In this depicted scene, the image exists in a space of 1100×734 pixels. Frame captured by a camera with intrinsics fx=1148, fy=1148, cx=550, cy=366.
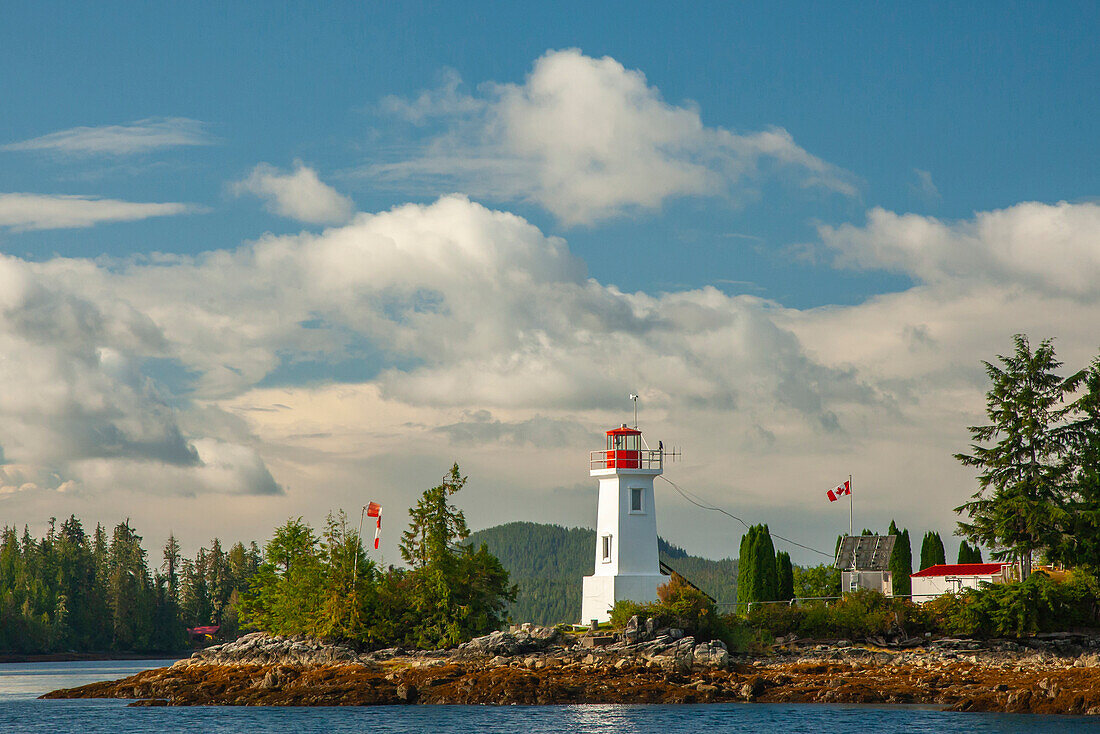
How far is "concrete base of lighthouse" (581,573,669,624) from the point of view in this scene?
186ft

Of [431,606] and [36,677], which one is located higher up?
[431,606]

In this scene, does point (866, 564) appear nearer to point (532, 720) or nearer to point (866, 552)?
point (866, 552)

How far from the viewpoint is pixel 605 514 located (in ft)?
192

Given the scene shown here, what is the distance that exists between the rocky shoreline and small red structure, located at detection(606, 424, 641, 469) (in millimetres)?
9476

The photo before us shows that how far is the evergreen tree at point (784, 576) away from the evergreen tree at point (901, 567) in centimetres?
561

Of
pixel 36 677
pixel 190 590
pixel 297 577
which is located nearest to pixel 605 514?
pixel 297 577

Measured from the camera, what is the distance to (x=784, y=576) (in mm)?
60219

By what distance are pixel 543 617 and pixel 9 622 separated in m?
104

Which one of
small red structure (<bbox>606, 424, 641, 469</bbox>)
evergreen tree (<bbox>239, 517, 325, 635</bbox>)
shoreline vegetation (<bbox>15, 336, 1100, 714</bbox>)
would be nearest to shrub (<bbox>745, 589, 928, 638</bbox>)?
shoreline vegetation (<bbox>15, 336, 1100, 714</bbox>)

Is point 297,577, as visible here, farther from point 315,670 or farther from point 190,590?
point 190,590

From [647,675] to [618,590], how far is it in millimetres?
9258

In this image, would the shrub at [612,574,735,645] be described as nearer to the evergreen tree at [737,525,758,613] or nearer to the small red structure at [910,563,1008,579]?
the evergreen tree at [737,525,758,613]

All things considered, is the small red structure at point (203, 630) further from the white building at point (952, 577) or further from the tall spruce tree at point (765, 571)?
the white building at point (952, 577)

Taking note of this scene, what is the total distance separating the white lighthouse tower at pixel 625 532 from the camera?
188 ft
